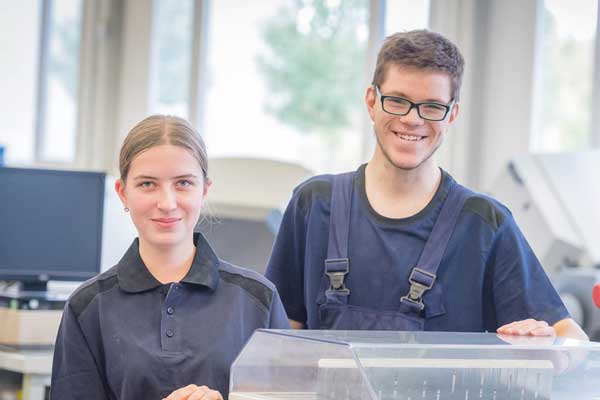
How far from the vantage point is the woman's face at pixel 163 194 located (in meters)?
1.51

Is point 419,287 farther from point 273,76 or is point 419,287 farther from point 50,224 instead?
point 273,76

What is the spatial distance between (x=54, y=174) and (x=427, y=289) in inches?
54.1

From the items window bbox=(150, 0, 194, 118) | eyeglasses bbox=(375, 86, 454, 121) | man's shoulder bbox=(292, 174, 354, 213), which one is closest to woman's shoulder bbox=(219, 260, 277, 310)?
man's shoulder bbox=(292, 174, 354, 213)

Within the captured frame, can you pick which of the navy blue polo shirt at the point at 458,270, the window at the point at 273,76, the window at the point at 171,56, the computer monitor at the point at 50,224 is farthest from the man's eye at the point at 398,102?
the window at the point at 171,56

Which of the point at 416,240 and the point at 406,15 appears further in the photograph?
the point at 406,15

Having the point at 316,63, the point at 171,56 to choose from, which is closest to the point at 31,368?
the point at 316,63

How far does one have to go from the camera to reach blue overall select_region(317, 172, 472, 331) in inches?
65.0

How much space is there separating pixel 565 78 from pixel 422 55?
205cm

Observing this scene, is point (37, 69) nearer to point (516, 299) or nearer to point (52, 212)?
point (52, 212)

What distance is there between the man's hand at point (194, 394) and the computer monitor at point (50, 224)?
1387mm

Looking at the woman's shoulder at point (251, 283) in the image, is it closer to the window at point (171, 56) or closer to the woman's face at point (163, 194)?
the woman's face at point (163, 194)

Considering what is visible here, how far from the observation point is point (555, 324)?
5.52ft

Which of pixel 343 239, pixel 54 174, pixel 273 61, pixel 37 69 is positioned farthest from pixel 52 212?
pixel 37 69

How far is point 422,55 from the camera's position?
1.65 meters
